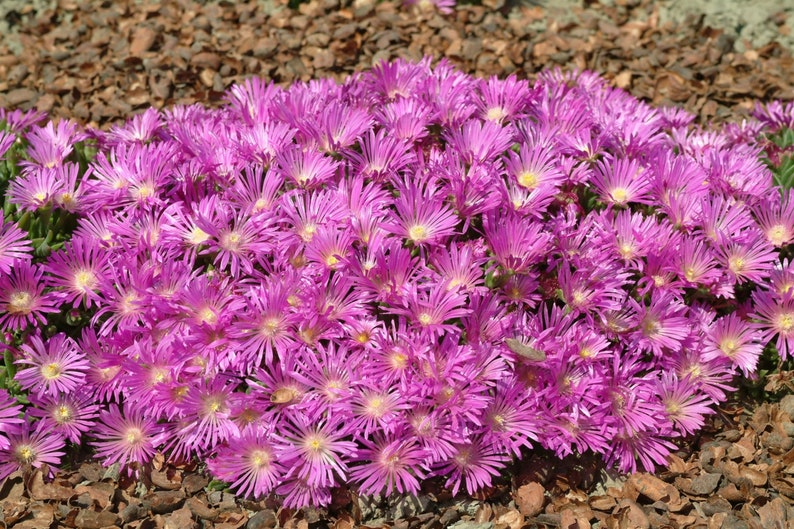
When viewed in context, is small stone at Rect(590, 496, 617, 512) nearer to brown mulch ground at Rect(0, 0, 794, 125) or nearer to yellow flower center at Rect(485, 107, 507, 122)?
yellow flower center at Rect(485, 107, 507, 122)

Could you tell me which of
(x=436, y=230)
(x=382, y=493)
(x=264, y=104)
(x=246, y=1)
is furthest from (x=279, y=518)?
(x=246, y=1)

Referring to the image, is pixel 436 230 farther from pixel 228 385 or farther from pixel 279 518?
pixel 279 518

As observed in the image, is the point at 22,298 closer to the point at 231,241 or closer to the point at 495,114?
the point at 231,241

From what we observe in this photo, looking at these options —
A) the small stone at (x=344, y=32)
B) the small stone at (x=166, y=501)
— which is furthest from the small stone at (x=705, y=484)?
the small stone at (x=344, y=32)

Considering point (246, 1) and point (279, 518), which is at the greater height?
point (246, 1)

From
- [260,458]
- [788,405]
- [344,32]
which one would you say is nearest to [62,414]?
[260,458]

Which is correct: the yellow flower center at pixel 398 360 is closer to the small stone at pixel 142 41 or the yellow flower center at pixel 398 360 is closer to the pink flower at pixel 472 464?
the pink flower at pixel 472 464

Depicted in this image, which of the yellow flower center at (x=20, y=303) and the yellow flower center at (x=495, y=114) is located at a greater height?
the yellow flower center at (x=495, y=114)

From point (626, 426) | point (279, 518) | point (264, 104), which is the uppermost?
point (264, 104)
